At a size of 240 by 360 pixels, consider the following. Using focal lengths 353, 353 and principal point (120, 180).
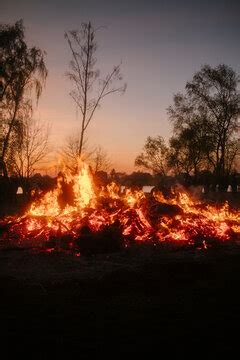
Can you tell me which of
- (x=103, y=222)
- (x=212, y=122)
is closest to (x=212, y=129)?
(x=212, y=122)

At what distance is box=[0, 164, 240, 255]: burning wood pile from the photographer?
1128 cm

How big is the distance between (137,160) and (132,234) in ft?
129

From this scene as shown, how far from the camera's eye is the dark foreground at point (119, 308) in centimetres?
447

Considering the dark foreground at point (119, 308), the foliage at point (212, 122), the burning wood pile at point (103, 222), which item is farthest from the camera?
the foliage at point (212, 122)

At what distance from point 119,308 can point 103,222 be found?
23.0 ft

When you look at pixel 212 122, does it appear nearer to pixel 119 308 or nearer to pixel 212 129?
pixel 212 129

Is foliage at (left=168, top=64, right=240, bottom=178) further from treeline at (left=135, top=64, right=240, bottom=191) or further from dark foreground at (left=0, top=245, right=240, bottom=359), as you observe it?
dark foreground at (left=0, top=245, right=240, bottom=359)

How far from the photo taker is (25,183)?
3206 centimetres

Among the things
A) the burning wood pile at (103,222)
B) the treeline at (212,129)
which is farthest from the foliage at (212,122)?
the burning wood pile at (103,222)

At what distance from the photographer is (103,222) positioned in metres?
12.8

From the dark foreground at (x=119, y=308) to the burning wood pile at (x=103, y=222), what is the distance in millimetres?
1687

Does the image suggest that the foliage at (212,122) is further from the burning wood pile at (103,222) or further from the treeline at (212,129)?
the burning wood pile at (103,222)

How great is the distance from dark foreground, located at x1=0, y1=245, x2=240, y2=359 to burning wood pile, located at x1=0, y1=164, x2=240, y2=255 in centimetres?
169

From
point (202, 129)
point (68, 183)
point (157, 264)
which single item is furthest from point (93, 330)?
point (202, 129)
